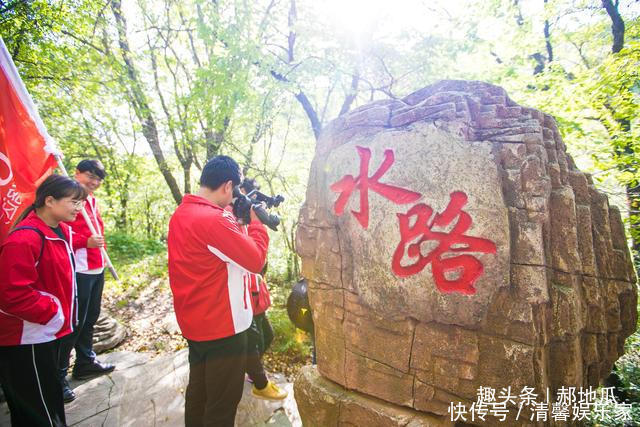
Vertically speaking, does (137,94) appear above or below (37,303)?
Result: above

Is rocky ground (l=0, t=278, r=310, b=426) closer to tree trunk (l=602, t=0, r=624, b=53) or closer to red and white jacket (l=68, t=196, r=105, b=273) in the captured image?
red and white jacket (l=68, t=196, r=105, b=273)

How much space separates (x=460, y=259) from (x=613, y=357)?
204cm

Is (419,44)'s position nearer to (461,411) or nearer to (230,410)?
(461,411)

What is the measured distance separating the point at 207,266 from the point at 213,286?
0.18 metres

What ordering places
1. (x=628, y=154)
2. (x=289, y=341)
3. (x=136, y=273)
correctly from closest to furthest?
(x=628, y=154) → (x=289, y=341) → (x=136, y=273)

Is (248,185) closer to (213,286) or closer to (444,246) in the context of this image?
(213,286)

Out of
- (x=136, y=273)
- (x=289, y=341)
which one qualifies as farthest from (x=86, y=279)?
(x=136, y=273)

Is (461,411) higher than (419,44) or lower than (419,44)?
lower

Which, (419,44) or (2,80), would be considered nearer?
(2,80)

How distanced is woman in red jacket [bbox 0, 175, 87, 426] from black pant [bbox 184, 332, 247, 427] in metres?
1.06

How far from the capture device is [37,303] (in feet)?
7.30

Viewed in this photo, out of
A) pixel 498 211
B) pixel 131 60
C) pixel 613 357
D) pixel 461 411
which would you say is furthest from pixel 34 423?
pixel 131 60

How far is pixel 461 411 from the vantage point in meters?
2.42

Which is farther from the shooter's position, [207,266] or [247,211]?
[247,211]
